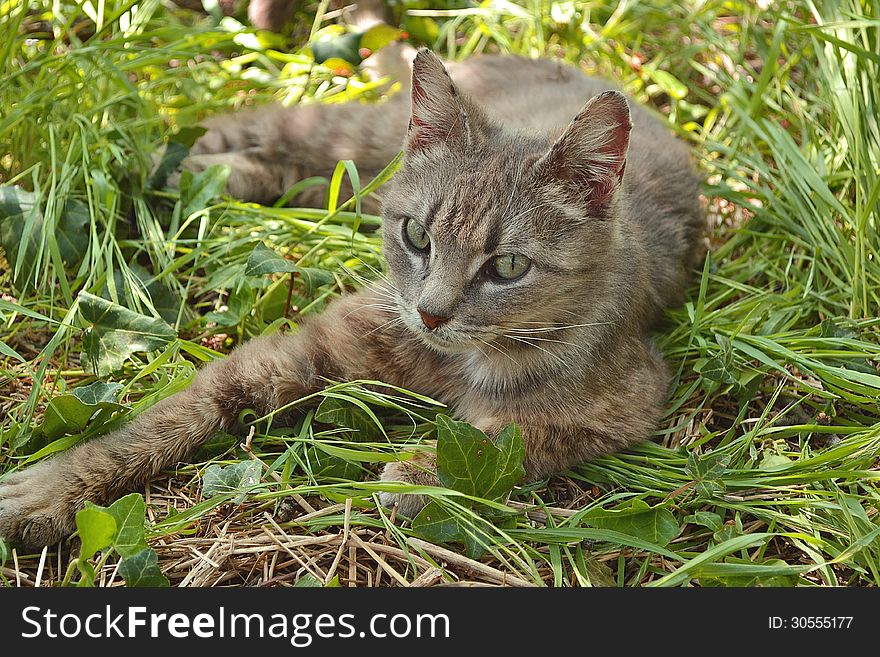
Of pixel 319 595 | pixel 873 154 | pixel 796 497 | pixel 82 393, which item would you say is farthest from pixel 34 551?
pixel 873 154

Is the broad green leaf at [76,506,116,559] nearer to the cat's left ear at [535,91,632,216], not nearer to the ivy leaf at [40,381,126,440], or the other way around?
the ivy leaf at [40,381,126,440]

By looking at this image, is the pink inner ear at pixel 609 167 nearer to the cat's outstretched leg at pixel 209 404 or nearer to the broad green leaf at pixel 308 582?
the cat's outstretched leg at pixel 209 404

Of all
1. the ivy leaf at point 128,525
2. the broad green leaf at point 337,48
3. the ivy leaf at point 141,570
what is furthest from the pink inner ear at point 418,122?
the broad green leaf at point 337,48

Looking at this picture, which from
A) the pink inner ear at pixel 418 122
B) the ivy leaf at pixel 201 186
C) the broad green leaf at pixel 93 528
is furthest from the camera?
the ivy leaf at pixel 201 186

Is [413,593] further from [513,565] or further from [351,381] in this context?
[351,381]

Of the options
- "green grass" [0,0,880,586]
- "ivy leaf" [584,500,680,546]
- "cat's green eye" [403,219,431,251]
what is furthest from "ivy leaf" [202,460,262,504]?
"ivy leaf" [584,500,680,546]

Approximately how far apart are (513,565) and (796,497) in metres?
0.96

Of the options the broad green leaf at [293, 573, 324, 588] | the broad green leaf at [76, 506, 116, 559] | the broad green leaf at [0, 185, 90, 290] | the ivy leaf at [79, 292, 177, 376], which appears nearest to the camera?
the broad green leaf at [76, 506, 116, 559]

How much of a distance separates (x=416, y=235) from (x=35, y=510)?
137 centimetres

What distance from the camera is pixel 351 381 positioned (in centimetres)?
275

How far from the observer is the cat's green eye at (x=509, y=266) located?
8.14 feet

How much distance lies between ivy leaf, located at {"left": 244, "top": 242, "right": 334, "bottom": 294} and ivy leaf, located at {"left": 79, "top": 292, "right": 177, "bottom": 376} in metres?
0.36

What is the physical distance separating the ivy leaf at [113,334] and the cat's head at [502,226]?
880 mm

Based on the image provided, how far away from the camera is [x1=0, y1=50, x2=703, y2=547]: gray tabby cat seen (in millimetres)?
2453
